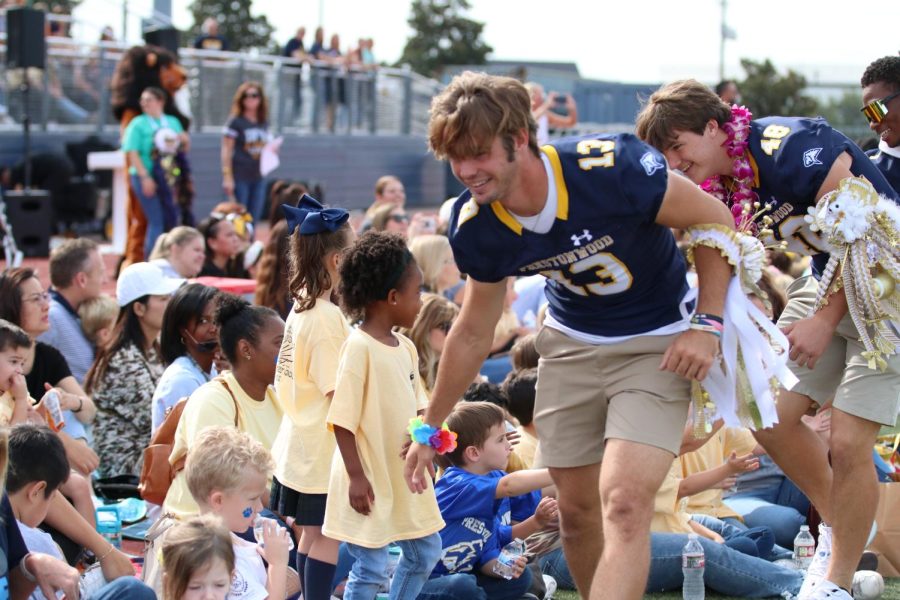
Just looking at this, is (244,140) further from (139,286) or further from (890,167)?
(890,167)

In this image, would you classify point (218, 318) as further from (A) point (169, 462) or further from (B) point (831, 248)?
(B) point (831, 248)

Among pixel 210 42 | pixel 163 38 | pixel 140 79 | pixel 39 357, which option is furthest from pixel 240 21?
pixel 39 357

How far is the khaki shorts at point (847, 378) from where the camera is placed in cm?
510

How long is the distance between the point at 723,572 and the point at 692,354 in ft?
6.51

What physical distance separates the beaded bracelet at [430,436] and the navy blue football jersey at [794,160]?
1.55 m


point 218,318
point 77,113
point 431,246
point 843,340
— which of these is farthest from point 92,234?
point 843,340

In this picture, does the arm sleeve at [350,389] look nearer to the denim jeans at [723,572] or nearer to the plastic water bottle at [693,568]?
the denim jeans at [723,572]

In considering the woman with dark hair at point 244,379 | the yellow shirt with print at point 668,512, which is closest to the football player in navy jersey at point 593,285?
the woman with dark hair at point 244,379

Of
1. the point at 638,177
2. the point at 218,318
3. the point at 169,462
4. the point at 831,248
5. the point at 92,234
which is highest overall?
the point at 638,177

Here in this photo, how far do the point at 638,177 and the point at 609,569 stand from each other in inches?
49.2

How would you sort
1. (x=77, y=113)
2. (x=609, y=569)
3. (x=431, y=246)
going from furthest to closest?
(x=77, y=113) → (x=431, y=246) → (x=609, y=569)

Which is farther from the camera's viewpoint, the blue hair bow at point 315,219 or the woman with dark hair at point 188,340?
the woman with dark hair at point 188,340

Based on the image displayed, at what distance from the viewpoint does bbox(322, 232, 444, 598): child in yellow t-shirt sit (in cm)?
489

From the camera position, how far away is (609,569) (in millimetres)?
4098
